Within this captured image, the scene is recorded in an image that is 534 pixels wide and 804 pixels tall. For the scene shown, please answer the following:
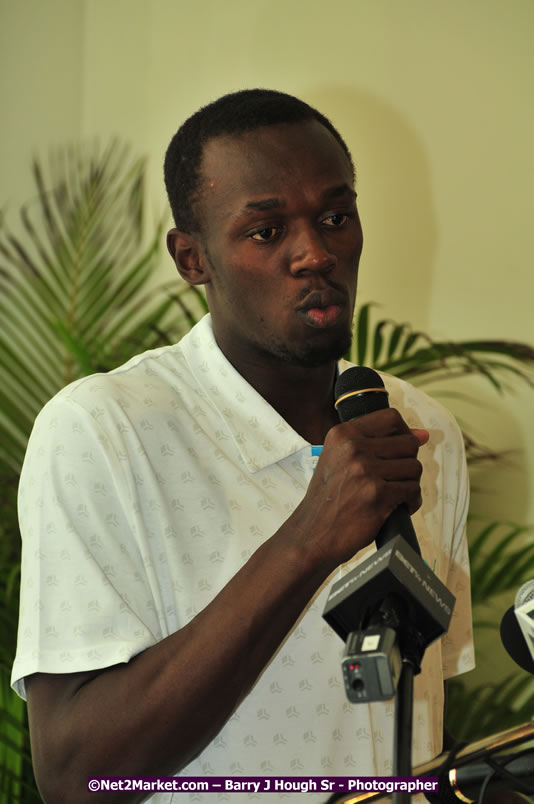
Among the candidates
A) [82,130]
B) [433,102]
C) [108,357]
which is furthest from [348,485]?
[82,130]

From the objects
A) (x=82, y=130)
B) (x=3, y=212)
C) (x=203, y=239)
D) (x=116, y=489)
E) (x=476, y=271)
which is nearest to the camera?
(x=116, y=489)

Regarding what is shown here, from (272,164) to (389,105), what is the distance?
6.43 ft

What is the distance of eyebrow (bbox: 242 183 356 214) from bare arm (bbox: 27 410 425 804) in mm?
499

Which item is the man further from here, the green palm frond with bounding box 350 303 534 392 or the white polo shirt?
the green palm frond with bounding box 350 303 534 392

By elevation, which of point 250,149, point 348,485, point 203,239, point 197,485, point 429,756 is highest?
point 250,149

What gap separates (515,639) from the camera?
0.95 m

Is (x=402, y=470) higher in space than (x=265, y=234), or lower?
lower

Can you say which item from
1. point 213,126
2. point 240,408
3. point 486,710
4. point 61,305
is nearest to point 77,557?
point 240,408

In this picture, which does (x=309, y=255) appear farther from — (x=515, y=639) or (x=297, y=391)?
(x=515, y=639)

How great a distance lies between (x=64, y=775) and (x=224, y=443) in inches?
21.5

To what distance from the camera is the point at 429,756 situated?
58.2 inches

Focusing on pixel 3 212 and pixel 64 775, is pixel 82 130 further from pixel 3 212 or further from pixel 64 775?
pixel 64 775

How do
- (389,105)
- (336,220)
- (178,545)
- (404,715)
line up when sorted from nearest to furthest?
(404,715) < (178,545) < (336,220) < (389,105)

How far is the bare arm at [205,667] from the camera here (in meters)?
1.06
